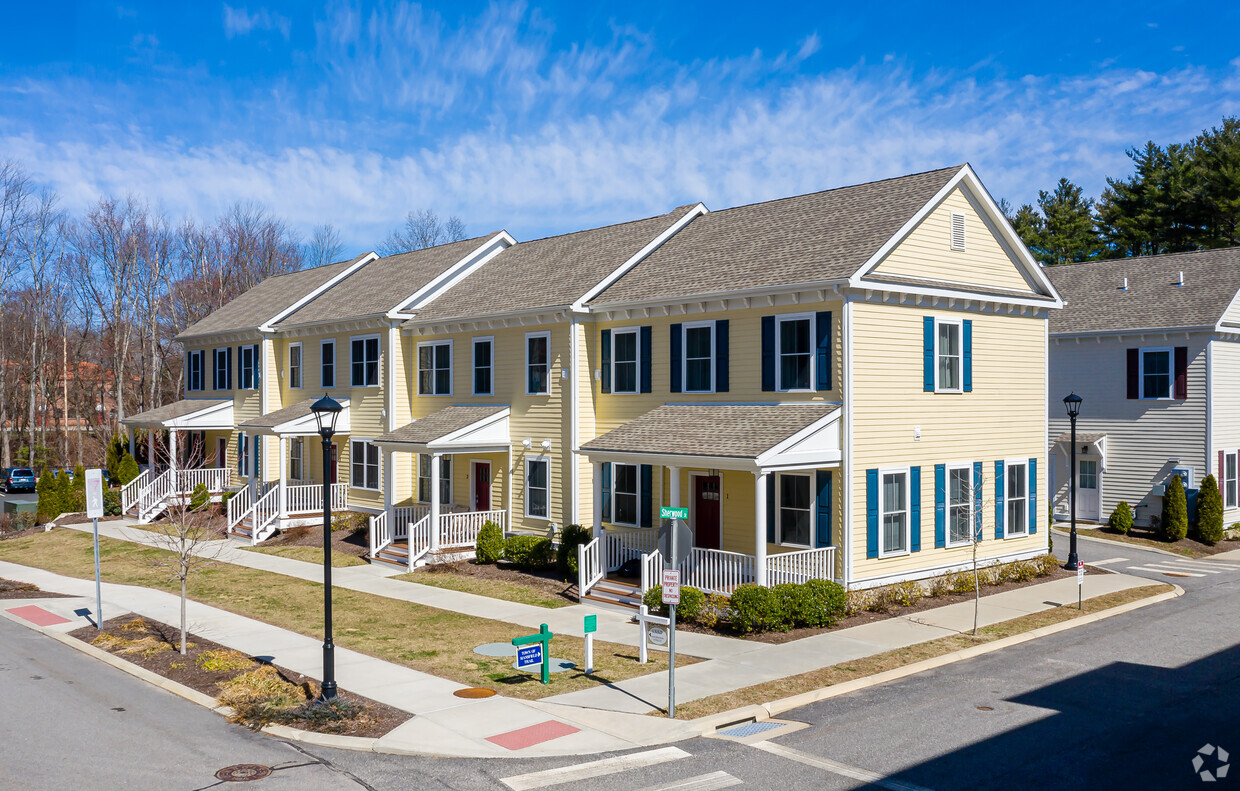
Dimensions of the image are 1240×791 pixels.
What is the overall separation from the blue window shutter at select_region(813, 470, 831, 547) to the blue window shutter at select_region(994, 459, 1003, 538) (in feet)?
17.8

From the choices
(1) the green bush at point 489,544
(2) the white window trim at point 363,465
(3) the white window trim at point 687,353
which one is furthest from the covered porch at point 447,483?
(3) the white window trim at point 687,353

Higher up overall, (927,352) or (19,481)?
(927,352)

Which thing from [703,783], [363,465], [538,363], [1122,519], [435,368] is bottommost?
[1122,519]

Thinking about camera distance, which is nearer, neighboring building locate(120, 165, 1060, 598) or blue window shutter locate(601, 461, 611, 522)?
neighboring building locate(120, 165, 1060, 598)

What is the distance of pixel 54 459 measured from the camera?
6419cm

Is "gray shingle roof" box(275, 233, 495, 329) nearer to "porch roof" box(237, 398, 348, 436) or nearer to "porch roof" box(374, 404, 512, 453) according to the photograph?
"porch roof" box(237, 398, 348, 436)

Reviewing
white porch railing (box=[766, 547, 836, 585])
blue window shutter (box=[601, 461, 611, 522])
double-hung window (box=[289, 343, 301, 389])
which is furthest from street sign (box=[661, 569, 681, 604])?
double-hung window (box=[289, 343, 301, 389])

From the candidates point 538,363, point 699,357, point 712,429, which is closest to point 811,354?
point 712,429

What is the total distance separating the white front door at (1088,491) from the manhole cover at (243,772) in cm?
2898

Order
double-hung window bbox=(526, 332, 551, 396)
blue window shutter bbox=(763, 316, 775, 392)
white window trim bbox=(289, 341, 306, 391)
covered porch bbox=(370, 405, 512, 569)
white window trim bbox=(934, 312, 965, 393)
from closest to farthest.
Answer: blue window shutter bbox=(763, 316, 775, 392), white window trim bbox=(934, 312, 965, 393), double-hung window bbox=(526, 332, 551, 396), covered porch bbox=(370, 405, 512, 569), white window trim bbox=(289, 341, 306, 391)

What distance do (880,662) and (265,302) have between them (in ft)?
106

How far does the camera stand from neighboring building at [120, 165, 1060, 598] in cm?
1980

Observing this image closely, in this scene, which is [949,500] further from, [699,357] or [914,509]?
[699,357]

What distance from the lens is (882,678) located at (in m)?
14.9
